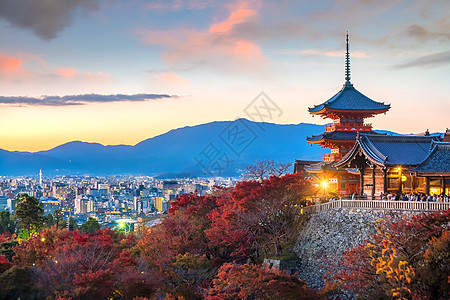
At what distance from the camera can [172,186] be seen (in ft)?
639

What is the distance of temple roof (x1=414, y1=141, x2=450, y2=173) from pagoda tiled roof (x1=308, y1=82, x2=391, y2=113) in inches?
436

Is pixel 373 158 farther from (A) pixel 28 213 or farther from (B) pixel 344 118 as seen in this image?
(A) pixel 28 213

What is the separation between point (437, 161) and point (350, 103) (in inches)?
502

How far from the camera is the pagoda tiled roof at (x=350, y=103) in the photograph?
3506 centimetres

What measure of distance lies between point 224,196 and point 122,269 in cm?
802

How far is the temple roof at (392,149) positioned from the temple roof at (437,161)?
4.92ft

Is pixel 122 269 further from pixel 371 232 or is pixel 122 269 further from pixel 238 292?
pixel 371 232

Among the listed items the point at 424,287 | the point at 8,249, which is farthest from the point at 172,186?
the point at 424,287

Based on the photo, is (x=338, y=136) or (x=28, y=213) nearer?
(x=338, y=136)

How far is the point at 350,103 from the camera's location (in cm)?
3566

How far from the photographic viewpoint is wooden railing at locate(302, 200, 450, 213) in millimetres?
20375

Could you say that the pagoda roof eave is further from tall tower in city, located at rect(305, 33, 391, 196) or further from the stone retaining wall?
the stone retaining wall

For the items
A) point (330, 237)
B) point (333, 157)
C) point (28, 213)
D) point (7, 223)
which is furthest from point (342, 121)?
point (7, 223)

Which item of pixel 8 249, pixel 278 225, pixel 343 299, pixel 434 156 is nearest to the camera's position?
pixel 343 299
